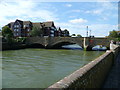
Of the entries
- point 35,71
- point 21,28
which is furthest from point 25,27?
point 35,71

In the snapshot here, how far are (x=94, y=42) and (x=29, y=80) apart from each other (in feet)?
110

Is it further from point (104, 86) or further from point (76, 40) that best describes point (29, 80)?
point (76, 40)

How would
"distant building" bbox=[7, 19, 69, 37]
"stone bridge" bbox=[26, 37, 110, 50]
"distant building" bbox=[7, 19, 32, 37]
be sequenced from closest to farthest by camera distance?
1. "stone bridge" bbox=[26, 37, 110, 50]
2. "distant building" bbox=[7, 19, 32, 37]
3. "distant building" bbox=[7, 19, 69, 37]

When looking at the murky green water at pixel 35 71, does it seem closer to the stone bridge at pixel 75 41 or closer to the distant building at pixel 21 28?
the stone bridge at pixel 75 41

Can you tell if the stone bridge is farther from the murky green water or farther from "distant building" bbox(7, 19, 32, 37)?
"distant building" bbox(7, 19, 32, 37)

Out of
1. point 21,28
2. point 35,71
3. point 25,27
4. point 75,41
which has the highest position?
point 25,27

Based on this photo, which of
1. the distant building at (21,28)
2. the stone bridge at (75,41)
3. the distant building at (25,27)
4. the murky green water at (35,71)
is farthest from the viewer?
the distant building at (25,27)

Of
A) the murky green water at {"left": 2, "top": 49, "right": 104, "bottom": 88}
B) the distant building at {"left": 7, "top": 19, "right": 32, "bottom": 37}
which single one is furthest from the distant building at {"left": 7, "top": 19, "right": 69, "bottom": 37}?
the murky green water at {"left": 2, "top": 49, "right": 104, "bottom": 88}

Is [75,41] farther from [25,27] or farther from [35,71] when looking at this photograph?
[25,27]

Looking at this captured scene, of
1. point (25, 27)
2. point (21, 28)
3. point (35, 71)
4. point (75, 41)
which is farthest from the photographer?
point (25, 27)

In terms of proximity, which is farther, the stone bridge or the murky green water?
the stone bridge

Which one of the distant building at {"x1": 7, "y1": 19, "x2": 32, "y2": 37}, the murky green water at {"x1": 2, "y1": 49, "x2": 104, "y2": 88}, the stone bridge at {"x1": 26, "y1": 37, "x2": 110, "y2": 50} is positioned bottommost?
the murky green water at {"x1": 2, "y1": 49, "x2": 104, "y2": 88}

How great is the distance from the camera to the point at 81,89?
10.8 ft

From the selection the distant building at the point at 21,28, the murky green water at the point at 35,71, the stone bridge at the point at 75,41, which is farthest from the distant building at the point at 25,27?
the murky green water at the point at 35,71
